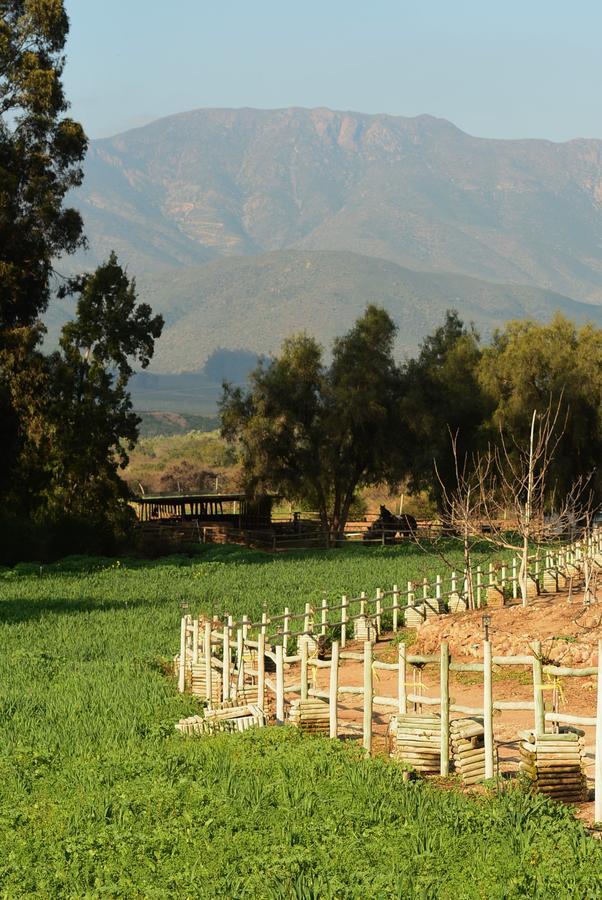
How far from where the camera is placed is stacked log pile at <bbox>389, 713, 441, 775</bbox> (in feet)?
46.0

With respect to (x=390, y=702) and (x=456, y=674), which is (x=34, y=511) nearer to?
(x=456, y=674)

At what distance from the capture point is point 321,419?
5988 centimetres

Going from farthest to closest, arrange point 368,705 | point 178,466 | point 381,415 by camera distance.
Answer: point 178,466 < point 381,415 < point 368,705

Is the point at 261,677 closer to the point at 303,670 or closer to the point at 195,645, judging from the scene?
the point at 303,670

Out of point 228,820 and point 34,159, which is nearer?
point 228,820

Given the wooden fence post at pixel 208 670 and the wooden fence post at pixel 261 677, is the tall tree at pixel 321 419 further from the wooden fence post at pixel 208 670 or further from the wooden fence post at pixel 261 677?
the wooden fence post at pixel 261 677

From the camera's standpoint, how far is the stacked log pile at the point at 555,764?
1259 centimetres

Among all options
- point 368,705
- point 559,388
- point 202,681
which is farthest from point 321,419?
point 368,705

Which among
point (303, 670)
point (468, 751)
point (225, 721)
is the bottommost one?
point (225, 721)

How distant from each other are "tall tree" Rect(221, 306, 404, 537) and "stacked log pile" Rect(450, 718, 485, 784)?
4466 cm

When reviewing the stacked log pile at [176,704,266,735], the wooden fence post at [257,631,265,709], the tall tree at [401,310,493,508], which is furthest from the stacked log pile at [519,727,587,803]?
the tall tree at [401,310,493,508]

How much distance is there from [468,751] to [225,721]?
167 inches

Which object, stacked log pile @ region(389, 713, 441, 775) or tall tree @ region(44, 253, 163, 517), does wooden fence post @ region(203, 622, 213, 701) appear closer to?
stacked log pile @ region(389, 713, 441, 775)

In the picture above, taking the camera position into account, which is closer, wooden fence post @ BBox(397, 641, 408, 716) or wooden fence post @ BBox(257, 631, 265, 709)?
wooden fence post @ BBox(397, 641, 408, 716)
